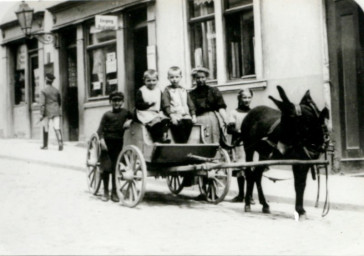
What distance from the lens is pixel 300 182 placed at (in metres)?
5.66

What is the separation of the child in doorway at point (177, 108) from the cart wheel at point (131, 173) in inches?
23.8

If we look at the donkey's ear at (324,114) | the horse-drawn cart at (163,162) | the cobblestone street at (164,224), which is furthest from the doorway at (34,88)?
the donkey's ear at (324,114)

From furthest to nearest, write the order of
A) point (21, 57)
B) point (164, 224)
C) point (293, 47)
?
point (21, 57), point (293, 47), point (164, 224)

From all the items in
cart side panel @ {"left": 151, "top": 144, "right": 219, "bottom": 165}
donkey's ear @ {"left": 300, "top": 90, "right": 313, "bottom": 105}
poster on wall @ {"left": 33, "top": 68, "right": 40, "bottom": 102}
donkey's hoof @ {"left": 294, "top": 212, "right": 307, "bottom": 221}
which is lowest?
donkey's hoof @ {"left": 294, "top": 212, "right": 307, "bottom": 221}

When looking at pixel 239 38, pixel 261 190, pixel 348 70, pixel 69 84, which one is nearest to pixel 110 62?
pixel 69 84

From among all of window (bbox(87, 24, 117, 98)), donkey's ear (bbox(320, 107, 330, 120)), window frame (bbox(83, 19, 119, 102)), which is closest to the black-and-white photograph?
donkey's ear (bbox(320, 107, 330, 120))

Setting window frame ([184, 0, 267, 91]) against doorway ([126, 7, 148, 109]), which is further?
doorway ([126, 7, 148, 109])

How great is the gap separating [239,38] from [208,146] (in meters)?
3.75

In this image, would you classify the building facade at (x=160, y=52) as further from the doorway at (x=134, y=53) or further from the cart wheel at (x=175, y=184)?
the cart wheel at (x=175, y=184)

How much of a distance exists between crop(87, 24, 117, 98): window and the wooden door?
609 cm

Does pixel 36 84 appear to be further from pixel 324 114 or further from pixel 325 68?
pixel 324 114

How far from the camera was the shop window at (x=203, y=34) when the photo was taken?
34.7 feet

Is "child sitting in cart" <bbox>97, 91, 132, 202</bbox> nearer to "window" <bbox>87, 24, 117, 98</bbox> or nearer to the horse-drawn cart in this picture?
the horse-drawn cart

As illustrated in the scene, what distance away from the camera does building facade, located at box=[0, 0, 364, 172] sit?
8336 mm
